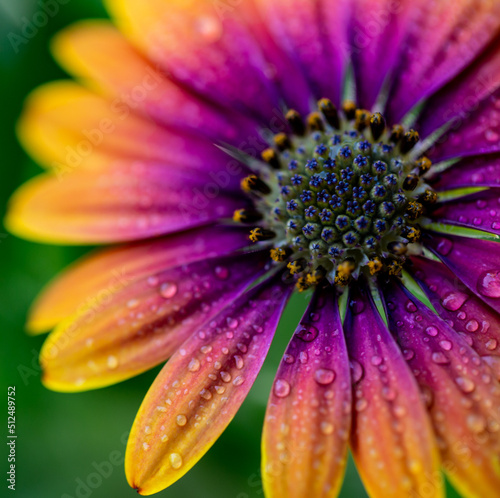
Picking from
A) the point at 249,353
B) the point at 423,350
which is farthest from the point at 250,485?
the point at 423,350

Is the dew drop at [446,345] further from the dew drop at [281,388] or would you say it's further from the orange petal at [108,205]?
the orange petal at [108,205]

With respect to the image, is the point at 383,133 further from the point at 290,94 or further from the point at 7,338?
the point at 7,338

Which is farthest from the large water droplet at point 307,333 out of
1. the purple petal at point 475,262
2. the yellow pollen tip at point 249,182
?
the yellow pollen tip at point 249,182

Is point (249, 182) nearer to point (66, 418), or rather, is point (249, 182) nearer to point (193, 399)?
point (193, 399)

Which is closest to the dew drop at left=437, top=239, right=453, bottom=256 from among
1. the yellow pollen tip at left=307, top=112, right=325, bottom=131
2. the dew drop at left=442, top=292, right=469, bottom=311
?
the dew drop at left=442, top=292, right=469, bottom=311

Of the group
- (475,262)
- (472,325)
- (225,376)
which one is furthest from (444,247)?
(225,376)

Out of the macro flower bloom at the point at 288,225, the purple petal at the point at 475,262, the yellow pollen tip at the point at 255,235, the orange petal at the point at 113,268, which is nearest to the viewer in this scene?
the macro flower bloom at the point at 288,225
